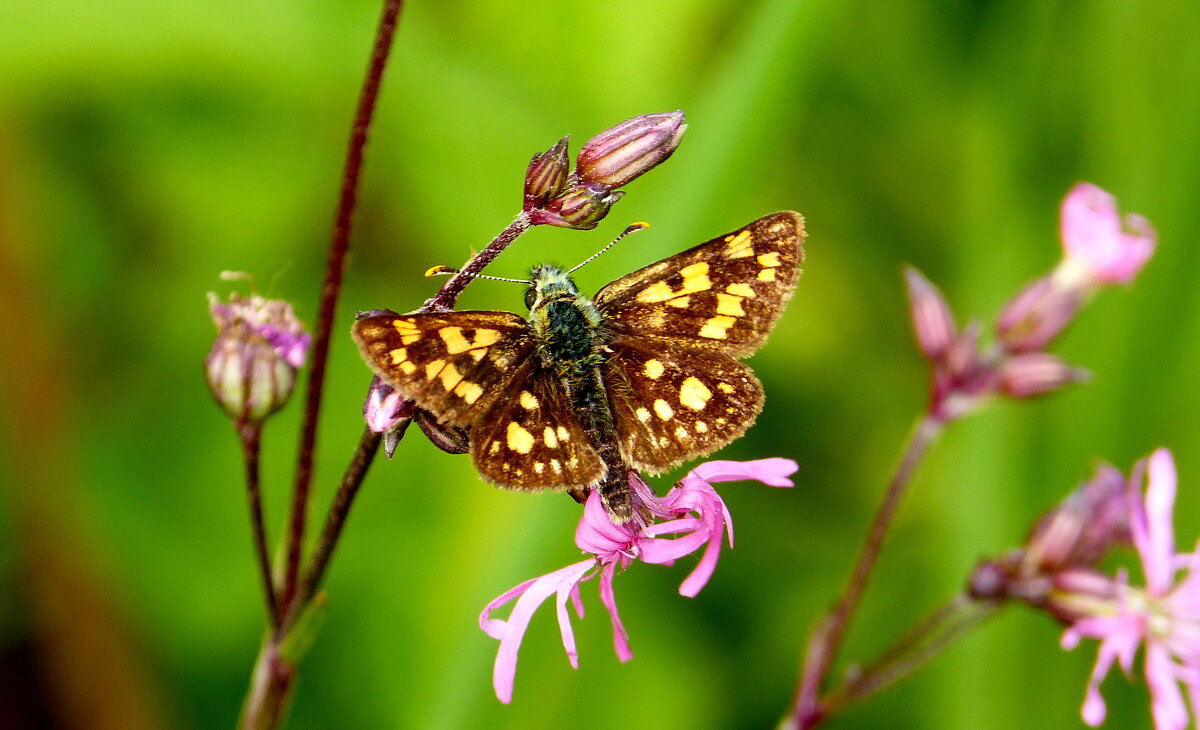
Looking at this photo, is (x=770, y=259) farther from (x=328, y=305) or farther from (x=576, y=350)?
(x=328, y=305)

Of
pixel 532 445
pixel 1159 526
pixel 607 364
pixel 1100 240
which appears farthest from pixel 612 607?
pixel 1100 240

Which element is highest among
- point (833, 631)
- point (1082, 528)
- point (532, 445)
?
point (532, 445)

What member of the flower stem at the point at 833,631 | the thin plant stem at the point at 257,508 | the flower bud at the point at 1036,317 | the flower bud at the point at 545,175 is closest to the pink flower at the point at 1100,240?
the flower bud at the point at 1036,317

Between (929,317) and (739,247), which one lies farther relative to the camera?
(929,317)

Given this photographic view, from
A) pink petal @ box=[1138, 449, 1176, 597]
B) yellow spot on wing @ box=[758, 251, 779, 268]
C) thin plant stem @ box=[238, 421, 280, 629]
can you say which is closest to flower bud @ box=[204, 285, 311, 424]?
thin plant stem @ box=[238, 421, 280, 629]

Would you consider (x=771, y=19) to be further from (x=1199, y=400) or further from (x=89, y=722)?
(x=89, y=722)

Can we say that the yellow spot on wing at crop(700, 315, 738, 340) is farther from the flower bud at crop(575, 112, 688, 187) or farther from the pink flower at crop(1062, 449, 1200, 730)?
the pink flower at crop(1062, 449, 1200, 730)
